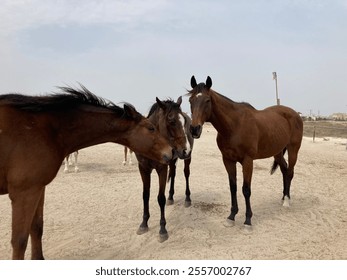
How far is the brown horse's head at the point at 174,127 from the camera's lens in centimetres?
446

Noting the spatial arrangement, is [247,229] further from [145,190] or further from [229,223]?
[145,190]

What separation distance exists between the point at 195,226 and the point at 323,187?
15.7 feet

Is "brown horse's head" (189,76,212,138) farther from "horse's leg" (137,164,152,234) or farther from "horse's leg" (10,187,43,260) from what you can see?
"horse's leg" (10,187,43,260)

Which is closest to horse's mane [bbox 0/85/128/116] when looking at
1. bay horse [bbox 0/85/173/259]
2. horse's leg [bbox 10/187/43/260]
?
bay horse [bbox 0/85/173/259]

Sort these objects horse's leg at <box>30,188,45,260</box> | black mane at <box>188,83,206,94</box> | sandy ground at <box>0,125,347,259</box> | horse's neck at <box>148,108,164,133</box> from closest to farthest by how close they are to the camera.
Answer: horse's leg at <box>30,188,45,260</box> < sandy ground at <box>0,125,347,259</box> < horse's neck at <box>148,108,164,133</box> < black mane at <box>188,83,206,94</box>

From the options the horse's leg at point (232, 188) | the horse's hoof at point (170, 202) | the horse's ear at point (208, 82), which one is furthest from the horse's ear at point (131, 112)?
the horse's hoof at point (170, 202)

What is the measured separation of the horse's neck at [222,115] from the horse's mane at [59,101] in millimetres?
2116

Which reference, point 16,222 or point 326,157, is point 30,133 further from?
point 326,157

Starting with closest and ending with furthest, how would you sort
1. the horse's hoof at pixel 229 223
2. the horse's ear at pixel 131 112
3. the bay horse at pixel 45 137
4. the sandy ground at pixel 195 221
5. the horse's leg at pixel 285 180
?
1. the bay horse at pixel 45 137
2. the horse's ear at pixel 131 112
3. the sandy ground at pixel 195 221
4. the horse's hoof at pixel 229 223
5. the horse's leg at pixel 285 180

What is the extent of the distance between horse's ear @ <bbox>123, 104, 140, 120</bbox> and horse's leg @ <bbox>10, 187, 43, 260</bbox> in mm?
1198

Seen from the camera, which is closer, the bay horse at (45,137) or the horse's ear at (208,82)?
the bay horse at (45,137)

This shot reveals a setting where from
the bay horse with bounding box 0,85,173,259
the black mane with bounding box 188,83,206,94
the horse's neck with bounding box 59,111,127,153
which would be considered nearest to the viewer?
the bay horse with bounding box 0,85,173,259

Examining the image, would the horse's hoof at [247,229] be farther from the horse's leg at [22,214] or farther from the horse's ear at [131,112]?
the horse's leg at [22,214]

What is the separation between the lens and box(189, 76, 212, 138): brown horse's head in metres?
4.74
